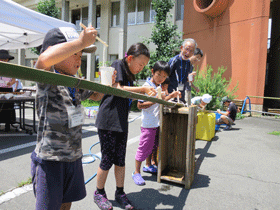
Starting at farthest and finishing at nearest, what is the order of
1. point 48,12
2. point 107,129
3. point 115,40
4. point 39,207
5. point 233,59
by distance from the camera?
1. point 115,40
2. point 48,12
3. point 233,59
4. point 107,129
5. point 39,207

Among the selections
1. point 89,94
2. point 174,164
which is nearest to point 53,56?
point 89,94

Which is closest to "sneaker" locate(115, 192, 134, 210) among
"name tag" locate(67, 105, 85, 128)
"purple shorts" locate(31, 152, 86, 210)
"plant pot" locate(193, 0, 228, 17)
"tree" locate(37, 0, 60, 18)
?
"purple shorts" locate(31, 152, 86, 210)

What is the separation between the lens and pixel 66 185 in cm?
135

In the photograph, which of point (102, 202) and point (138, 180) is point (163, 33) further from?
point (102, 202)

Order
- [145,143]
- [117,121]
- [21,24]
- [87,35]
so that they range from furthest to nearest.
A: 1. [21,24]
2. [145,143]
3. [117,121]
4. [87,35]

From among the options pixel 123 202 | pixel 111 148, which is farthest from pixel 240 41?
pixel 123 202

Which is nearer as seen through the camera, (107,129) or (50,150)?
(50,150)

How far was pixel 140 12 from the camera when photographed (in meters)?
14.0

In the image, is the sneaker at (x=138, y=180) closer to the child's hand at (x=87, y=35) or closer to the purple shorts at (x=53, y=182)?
the purple shorts at (x=53, y=182)

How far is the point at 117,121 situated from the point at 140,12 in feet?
44.9

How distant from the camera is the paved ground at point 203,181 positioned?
2236 mm

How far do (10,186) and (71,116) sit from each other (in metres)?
1.86

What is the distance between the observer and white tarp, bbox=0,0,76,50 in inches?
178

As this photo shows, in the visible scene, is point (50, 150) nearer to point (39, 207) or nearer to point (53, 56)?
point (39, 207)
